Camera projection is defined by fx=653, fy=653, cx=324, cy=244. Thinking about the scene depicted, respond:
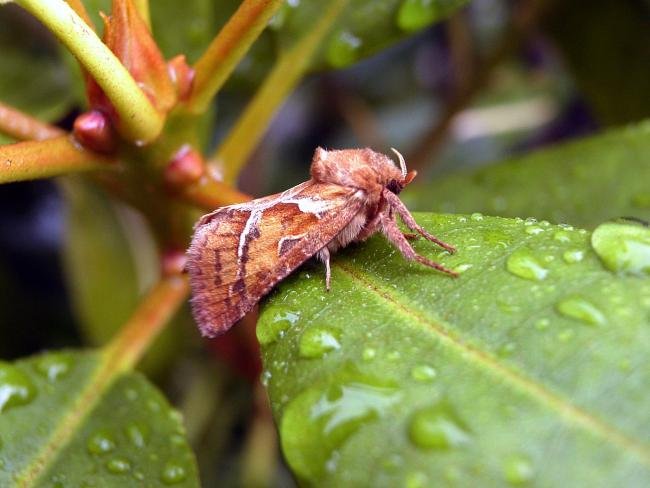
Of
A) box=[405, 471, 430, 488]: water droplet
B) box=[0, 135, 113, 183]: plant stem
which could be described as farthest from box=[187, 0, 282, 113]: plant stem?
box=[405, 471, 430, 488]: water droplet

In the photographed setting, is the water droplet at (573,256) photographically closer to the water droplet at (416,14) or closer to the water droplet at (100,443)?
the water droplet at (416,14)

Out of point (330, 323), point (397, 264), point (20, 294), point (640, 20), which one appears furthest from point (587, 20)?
point (20, 294)

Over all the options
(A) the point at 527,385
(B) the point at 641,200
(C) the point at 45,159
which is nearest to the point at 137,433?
(C) the point at 45,159

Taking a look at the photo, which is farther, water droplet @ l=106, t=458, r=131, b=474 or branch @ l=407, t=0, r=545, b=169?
branch @ l=407, t=0, r=545, b=169

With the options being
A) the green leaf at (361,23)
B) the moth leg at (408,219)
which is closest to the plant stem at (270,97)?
the green leaf at (361,23)

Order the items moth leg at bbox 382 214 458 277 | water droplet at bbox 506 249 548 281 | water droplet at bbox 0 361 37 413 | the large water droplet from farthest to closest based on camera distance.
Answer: water droplet at bbox 0 361 37 413
moth leg at bbox 382 214 458 277
water droplet at bbox 506 249 548 281
the large water droplet

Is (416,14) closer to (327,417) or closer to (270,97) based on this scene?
(270,97)

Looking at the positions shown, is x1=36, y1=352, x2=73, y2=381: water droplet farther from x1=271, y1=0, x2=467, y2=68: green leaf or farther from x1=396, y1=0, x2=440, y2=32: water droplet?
x1=396, y1=0, x2=440, y2=32: water droplet
